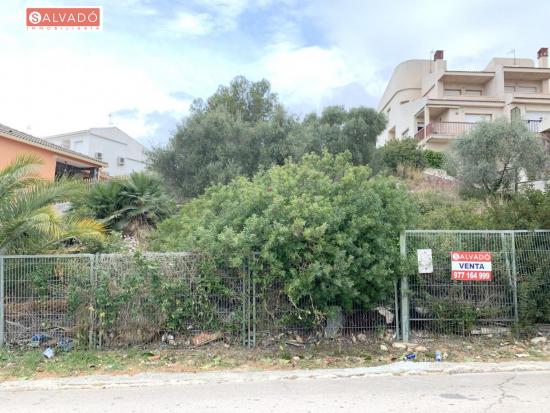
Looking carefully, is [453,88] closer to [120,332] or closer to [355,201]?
[355,201]

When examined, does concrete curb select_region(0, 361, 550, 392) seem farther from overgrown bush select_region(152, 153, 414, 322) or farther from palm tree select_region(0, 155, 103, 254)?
palm tree select_region(0, 155, 103, 254)

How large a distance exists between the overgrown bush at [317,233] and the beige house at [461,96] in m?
24.1

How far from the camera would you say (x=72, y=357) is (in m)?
7.75

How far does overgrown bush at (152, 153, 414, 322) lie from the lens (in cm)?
767

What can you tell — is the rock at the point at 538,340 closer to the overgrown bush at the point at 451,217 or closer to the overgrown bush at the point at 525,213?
the overgrown bush at the point at 525,213

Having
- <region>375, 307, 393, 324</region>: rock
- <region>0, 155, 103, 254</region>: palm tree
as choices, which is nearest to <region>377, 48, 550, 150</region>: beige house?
<region>375, 307, 393, 324</region>: rock

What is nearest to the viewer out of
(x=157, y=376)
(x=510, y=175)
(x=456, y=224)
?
(x=157, y=376)

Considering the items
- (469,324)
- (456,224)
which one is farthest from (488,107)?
(469,324)

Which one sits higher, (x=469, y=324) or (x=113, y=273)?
(x=113, y=273)

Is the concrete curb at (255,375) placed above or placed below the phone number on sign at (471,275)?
below

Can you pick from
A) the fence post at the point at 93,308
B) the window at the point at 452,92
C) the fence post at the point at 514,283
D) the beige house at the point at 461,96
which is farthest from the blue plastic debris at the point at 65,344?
the window at the point at 452,92

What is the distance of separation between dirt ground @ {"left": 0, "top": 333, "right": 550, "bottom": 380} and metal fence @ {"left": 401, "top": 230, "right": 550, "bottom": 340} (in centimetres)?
30

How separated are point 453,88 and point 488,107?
3.69m

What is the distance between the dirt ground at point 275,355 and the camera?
293 inches
